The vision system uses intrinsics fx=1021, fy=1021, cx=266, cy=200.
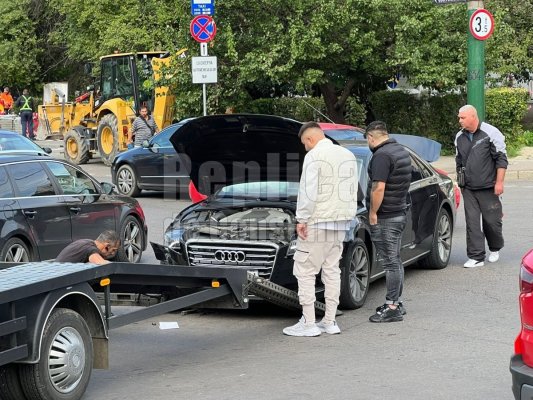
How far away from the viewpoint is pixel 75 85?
46125mm

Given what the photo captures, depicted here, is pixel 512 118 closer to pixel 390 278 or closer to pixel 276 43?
pixel 276 43

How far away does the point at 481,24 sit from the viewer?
18.5 meters

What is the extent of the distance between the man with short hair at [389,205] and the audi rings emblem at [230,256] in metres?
1.20

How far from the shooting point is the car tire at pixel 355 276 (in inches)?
365

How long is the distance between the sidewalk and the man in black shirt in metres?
13.7

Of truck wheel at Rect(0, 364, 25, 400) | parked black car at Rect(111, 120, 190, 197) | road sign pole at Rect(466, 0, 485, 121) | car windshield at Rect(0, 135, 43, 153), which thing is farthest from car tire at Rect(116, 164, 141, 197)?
truck wheel at Rect(0, 364, 25, 400)

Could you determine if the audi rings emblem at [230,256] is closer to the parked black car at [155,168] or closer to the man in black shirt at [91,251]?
the man in black shirt at [91,251]

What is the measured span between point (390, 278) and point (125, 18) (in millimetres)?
26816

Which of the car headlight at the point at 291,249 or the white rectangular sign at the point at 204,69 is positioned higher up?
the white rectangular sign at the point at 204,69

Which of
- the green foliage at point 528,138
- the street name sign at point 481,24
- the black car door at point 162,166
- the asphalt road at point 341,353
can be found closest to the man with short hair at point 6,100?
the green foliage at point 528,138

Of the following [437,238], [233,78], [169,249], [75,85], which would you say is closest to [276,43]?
[233,78]

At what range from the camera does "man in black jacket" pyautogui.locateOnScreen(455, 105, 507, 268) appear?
11344 mm

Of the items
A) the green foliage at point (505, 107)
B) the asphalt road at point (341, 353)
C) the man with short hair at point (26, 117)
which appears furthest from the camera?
the man with short hair at point (26, 117)

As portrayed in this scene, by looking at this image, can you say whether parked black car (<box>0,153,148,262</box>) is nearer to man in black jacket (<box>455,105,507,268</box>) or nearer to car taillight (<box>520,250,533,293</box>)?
man in black jacket (<box>455,105,507,268</box>)
